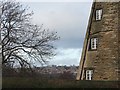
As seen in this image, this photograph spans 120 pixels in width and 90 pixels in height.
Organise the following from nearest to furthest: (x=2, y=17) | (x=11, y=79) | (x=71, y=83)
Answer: (x=11, y=79)
(x=71, y=83)
(x=2, y=17)

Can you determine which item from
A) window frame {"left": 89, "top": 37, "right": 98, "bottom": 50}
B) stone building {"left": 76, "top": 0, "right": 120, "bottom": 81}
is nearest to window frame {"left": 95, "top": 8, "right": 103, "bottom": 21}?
stone building {"left": 76, "top": 0, "right": 120, "bottom": 81}

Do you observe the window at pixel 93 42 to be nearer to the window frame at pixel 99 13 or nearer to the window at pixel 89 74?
the window frame at pixel 99 13

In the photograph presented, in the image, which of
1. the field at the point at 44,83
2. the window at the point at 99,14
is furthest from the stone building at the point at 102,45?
the field at the point at 44,83

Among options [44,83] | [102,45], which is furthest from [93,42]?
[44,83]

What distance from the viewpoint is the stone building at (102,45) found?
104 feet

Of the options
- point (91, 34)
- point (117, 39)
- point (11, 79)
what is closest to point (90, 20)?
point (91, 34)

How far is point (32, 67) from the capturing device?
106ft

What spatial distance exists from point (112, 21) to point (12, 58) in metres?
10.5

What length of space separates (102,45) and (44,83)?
37.1 feet

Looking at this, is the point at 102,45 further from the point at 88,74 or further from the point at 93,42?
the point at 88,74

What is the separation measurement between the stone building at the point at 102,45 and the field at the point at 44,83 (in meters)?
4.79

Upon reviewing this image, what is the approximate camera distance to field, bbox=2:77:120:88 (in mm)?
21562

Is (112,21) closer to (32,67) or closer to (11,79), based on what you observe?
(32,67)

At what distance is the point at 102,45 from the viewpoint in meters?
32.7
